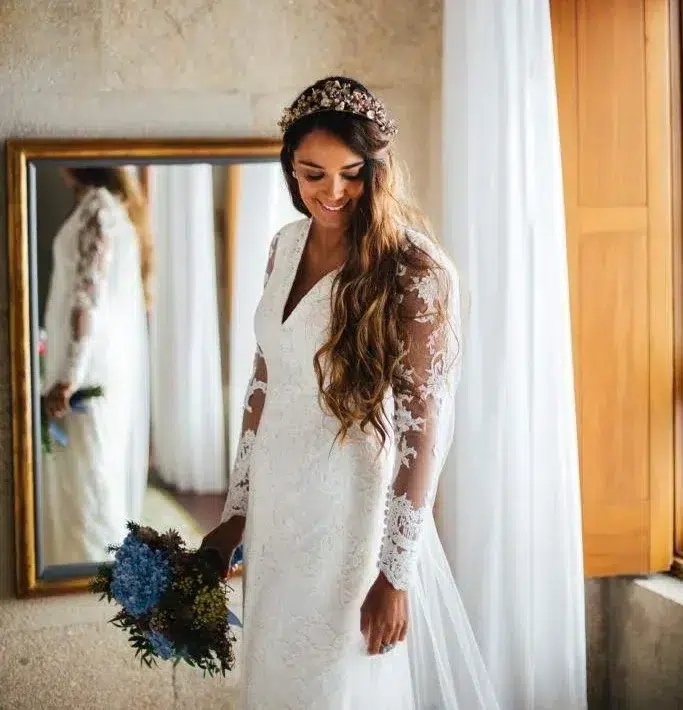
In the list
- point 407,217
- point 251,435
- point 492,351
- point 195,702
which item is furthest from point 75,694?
point 407,217

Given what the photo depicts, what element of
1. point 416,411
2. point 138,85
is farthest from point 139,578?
point 138,85

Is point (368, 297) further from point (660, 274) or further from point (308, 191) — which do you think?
point (660, 274)

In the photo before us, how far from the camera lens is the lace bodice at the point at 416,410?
1.67 meters

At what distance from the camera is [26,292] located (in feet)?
7.90

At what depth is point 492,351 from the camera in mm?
2289

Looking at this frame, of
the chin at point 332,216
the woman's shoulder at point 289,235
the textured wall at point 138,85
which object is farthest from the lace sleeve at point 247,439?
the textured wall at point 138,85

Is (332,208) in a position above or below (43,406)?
above

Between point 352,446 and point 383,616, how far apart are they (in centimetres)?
31

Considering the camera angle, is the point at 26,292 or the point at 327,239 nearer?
the point at 327,239

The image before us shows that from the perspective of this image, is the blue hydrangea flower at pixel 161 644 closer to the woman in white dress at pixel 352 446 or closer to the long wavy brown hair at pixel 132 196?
the woman in white dress at pixel 352 446

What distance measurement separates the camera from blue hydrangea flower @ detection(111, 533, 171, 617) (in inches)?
68.2

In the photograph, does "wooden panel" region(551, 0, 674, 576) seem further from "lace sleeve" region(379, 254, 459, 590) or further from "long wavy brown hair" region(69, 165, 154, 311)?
"long wavy brown hair" region(69, 165, 154, 311)

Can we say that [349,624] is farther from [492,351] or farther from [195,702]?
[195,702]

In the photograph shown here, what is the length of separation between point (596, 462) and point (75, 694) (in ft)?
5.08
